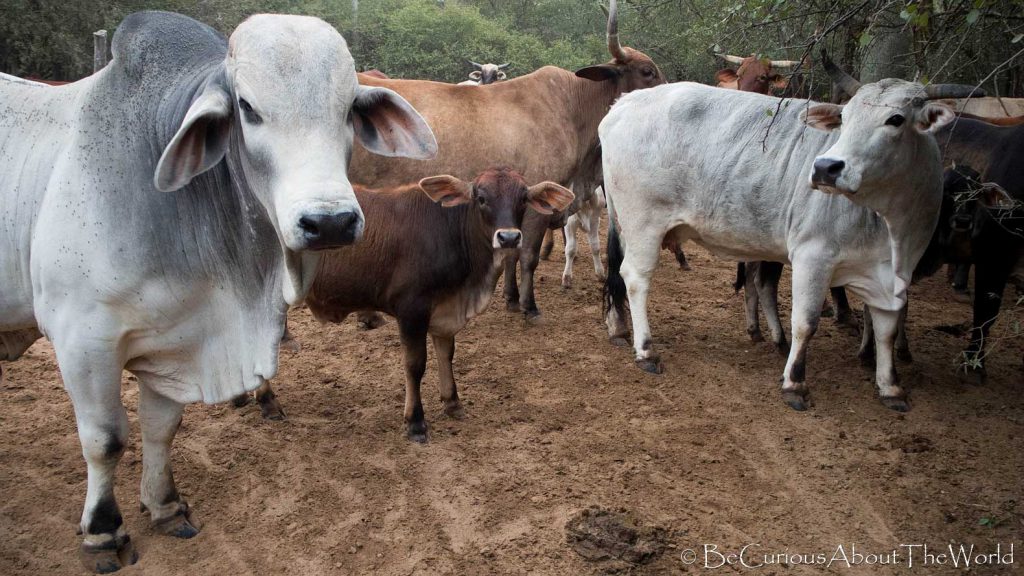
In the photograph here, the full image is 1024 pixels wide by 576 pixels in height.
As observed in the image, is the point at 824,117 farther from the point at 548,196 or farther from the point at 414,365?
the point at 414,365

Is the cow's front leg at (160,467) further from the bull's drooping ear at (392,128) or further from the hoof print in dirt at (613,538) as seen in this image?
the hoof print in dirt at (613,538)

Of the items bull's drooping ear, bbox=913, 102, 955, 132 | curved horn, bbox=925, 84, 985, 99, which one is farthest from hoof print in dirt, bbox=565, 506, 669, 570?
curved horn, bbox=925, 84, 985, 99

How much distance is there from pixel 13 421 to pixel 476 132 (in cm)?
382

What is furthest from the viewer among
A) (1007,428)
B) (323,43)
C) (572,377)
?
(572,377)

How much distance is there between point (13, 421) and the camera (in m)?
4.91

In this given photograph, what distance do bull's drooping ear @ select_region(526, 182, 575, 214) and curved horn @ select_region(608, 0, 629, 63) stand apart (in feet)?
8.76

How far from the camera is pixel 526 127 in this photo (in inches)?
273

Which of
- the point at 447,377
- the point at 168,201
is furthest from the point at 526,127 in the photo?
the point at 168,201

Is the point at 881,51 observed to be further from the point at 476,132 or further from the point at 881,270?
the point at 476,132

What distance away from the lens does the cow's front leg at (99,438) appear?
123 inches

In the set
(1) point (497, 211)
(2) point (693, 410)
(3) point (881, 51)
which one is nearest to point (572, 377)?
(2) point (693, 410)

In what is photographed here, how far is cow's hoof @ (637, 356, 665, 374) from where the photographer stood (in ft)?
19.6

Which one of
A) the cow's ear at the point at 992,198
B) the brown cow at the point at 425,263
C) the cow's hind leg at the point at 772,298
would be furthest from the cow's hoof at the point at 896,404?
the brown cow at the point at 425,263

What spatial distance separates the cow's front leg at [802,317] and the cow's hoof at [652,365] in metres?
0.87
